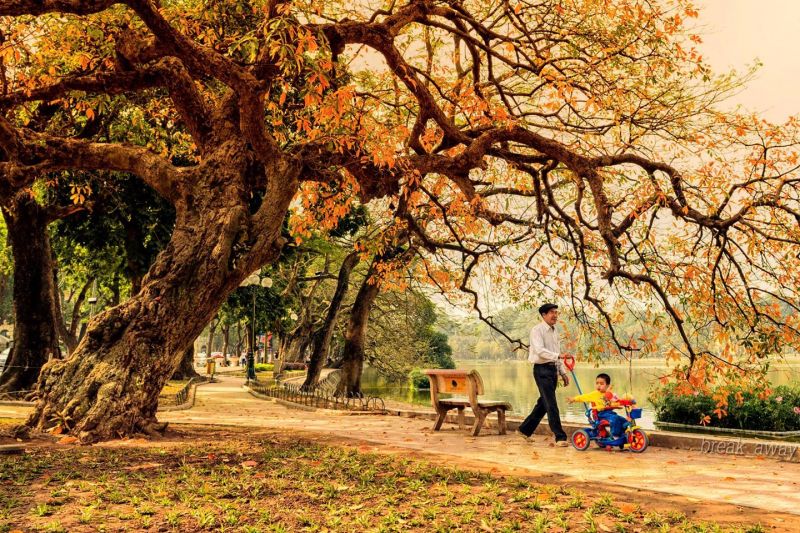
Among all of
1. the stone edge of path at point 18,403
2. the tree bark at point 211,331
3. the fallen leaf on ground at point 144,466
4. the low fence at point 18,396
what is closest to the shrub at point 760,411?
the fallen leaf on ground at point 144,466

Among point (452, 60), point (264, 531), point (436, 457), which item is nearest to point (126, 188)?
point (452, 60)

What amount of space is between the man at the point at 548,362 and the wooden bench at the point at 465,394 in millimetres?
1048

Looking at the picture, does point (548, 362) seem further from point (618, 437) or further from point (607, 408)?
point (618, 437)

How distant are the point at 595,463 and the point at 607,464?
14 cm

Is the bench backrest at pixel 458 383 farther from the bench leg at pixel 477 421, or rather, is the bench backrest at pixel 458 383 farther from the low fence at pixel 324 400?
the low fence at pixel 324 400

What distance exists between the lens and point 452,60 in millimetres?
17203

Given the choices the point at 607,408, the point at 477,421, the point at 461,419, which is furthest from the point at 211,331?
the point at 607,408

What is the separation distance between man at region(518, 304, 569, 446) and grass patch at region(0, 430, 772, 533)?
292cm

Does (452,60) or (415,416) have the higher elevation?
(452,60)

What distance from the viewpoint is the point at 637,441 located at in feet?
27.7

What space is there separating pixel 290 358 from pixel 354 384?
80.3ft

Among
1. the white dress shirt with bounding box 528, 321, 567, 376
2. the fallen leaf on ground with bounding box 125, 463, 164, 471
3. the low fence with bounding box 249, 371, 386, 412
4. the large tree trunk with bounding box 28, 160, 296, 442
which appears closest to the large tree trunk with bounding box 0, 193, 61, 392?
the low fence with bounding box 249, 371, 386, 412

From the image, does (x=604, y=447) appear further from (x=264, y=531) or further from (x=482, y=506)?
(x=264, y=531)

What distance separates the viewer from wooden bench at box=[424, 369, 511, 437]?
396 inches
